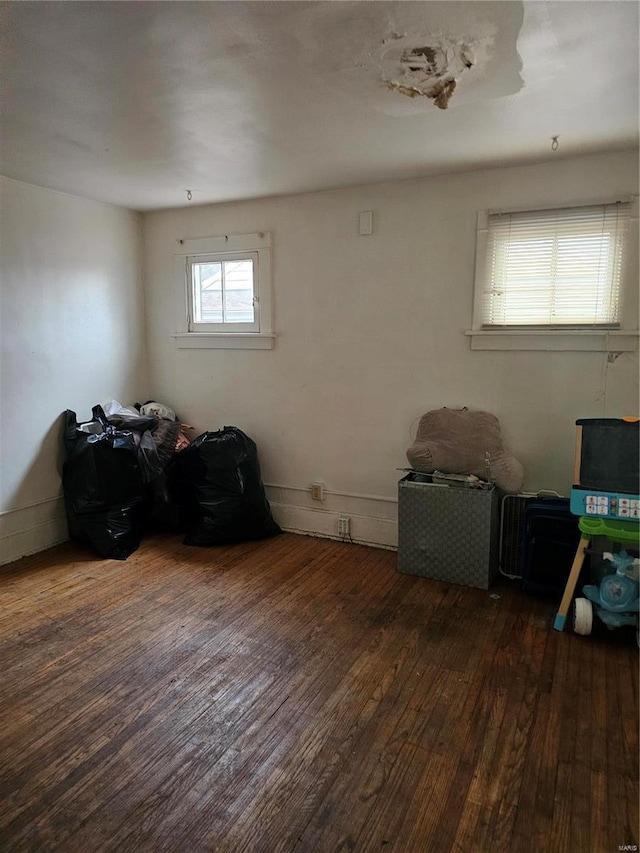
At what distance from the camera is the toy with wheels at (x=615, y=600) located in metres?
2.46

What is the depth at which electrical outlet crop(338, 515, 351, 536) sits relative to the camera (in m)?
3.73

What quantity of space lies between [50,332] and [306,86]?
239 centimetres

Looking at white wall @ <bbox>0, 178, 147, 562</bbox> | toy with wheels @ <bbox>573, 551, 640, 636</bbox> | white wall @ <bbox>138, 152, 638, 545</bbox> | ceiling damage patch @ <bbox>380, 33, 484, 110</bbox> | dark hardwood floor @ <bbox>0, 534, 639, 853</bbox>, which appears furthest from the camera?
white wall @ <bbox>0, 178, 147, 562</bbox>

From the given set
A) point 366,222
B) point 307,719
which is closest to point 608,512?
point 307,719

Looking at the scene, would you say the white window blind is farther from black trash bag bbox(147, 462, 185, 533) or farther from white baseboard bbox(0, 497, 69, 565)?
white baseboard bbox(0, 497, 69, 565)

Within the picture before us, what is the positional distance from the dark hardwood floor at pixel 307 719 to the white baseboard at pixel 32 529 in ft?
1.14

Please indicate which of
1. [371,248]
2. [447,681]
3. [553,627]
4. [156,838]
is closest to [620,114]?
[371,248]

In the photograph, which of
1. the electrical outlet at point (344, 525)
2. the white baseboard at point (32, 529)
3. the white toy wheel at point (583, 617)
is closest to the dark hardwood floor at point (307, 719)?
the white toy wheel at point (583, 617)

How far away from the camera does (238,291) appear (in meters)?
3.96

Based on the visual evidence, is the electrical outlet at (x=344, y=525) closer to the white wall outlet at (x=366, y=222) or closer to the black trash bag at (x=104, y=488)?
the black trash bag at (x=104, y=488)

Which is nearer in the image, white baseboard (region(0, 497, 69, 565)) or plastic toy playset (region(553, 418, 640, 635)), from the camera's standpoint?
plastic toy playset (region(553, 418, 640, 635))

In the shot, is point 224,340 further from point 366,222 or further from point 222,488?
point 366,222

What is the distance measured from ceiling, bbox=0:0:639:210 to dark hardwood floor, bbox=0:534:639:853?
7.45 feet

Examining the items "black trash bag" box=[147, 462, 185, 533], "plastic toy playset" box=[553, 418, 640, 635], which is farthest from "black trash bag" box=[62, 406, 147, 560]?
"plastic toy playset" box=[553, 418, 640, 635]
